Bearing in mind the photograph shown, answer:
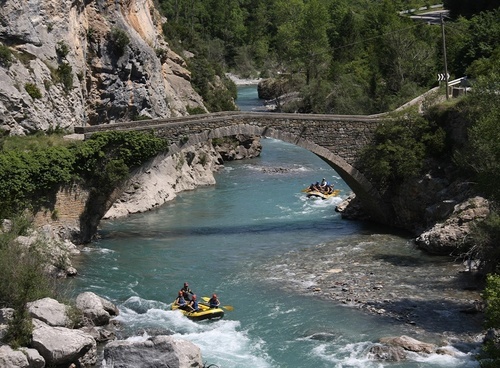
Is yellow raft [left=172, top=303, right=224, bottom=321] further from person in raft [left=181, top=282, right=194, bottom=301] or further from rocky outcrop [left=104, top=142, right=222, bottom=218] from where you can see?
rocky outcrop [left=104, top=142, right=222, bottom=218]

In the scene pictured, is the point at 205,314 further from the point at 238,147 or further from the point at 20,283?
the point at 238,147

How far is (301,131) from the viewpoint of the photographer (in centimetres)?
4175

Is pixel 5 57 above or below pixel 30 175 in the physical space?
above

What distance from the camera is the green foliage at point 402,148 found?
134 ft

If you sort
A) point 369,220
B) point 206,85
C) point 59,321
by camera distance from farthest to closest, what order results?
point 206,85, point 369,220, point 59,321

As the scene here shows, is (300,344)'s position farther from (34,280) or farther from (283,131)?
(283,131)

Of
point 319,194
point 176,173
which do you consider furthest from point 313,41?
point 319,194

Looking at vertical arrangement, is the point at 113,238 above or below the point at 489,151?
below

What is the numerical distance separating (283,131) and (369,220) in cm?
673

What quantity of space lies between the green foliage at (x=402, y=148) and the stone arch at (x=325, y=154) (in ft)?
2.30

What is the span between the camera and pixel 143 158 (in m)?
39.8

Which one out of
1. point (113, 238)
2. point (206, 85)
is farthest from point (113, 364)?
point (206, 85)

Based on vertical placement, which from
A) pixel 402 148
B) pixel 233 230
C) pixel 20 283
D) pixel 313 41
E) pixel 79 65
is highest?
pixel 79 65

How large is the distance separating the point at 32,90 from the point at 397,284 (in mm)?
19777
